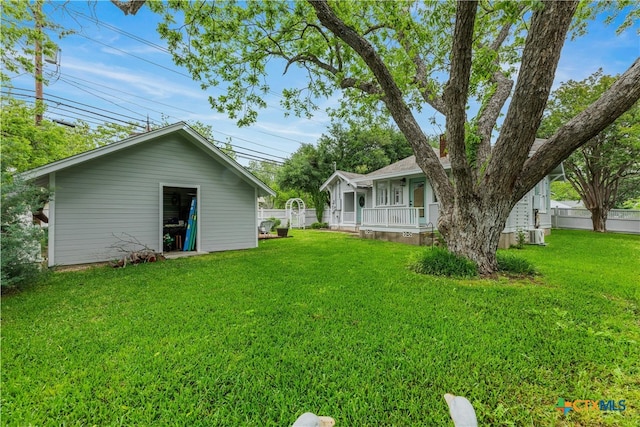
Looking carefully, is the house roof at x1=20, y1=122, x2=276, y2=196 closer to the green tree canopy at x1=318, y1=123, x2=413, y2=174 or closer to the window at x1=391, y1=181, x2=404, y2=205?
the window at x1=391, y1=181, x2=404, y2=205

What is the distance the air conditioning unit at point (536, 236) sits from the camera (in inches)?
391

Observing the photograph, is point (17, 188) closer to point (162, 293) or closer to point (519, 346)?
point (162, 293)

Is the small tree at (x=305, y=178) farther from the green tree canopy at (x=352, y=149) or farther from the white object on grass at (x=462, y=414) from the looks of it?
the white object on grass at (x=462, y=414)

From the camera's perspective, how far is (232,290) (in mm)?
4668

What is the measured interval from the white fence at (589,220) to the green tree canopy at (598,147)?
A: 1.34 m

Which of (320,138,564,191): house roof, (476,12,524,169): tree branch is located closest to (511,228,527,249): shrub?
(320,138,564,191): house roof

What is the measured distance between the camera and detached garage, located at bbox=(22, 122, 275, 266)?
21.9ft

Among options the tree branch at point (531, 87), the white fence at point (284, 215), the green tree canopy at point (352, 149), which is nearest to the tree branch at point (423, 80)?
the tree branch at point (531, 87)

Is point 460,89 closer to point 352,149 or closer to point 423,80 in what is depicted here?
point 423,80

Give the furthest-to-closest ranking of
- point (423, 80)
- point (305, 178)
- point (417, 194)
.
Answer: point (305, 178), point (417, 194), point (423, 80)

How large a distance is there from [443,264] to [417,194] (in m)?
7.53

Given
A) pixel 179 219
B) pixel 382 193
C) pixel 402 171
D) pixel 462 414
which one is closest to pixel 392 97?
pixel 462 414

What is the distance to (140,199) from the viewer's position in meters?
7.77
